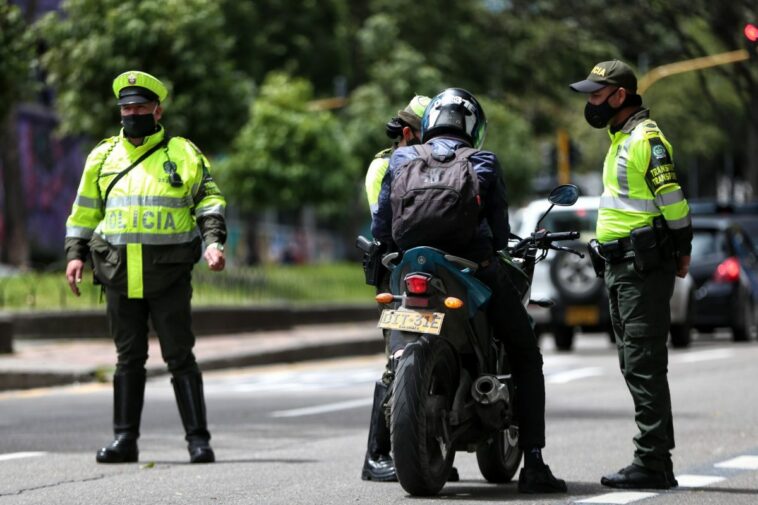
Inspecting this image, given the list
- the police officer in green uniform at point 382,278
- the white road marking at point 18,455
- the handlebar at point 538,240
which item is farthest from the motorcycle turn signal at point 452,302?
the white road marking at point 18,455

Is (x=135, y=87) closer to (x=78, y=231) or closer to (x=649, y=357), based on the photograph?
(x=78, y=231)

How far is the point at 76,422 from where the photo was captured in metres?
11.6

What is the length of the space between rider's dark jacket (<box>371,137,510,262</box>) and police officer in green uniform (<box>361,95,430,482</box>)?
56cm

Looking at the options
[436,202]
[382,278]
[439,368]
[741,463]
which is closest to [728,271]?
[741,463]

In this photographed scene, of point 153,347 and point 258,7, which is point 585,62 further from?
point 153,347

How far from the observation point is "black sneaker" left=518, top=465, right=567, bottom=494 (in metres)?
7.61

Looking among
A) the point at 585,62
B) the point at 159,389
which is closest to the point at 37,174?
the point at 585,62

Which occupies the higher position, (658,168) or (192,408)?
(658,168)

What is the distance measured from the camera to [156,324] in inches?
358

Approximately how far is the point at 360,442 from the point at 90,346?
31.8 ft

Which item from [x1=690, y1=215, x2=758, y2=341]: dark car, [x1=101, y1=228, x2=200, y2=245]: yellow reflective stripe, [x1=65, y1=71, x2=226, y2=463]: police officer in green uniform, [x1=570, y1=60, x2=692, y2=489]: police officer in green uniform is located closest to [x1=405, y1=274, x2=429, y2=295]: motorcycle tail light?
[x1=570, y1=60, x2=692, y2=489]: police officer in green uniform

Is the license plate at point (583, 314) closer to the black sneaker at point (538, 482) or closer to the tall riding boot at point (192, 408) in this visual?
the tall riding boot at point (192, 408)

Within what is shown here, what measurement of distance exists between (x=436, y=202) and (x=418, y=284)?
0.35 metres

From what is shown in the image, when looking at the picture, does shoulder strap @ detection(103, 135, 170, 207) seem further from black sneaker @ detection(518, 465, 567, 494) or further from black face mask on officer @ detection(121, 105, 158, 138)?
black sneaker @ detection(518, 465, 567, 494)
